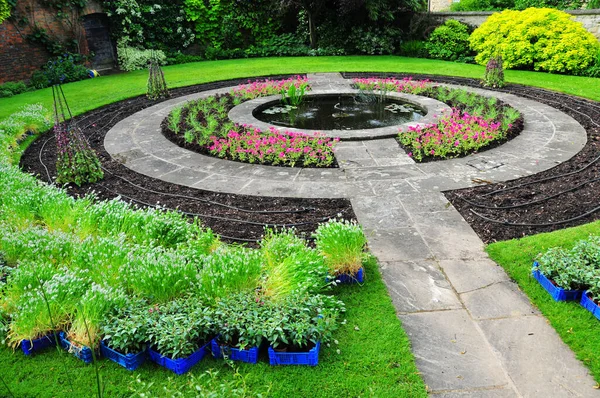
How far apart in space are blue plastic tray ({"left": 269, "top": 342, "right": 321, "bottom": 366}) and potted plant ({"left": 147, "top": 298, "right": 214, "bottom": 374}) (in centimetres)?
45

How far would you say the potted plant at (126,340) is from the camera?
2.93 metres

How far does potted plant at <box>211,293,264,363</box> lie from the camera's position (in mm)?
2979

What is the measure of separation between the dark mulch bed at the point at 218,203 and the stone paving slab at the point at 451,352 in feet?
5.60

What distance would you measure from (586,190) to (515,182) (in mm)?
759

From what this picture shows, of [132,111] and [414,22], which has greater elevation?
[414,22]

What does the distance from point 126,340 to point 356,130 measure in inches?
225

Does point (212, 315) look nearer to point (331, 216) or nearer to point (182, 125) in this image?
point (331, 216)

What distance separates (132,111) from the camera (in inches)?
389

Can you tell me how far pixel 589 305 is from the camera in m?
3.33

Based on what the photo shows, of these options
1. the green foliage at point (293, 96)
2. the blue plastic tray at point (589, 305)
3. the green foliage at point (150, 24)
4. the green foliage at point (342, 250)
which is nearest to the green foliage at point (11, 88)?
the green foliage at point (150, 24)

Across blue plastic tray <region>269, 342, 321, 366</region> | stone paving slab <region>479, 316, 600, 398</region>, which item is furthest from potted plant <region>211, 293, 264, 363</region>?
stone paving slab <region>479, 316, 600, 398</region>

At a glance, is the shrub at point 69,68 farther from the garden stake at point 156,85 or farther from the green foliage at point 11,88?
the garden stake at point 156,85

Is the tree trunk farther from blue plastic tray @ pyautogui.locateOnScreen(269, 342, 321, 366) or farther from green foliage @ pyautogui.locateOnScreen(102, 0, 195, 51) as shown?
blue plastic tray @ pyautogui.locateOnScreen(269, 342, 321, 366)

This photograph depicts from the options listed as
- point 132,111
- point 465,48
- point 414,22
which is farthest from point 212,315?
point 414,22
